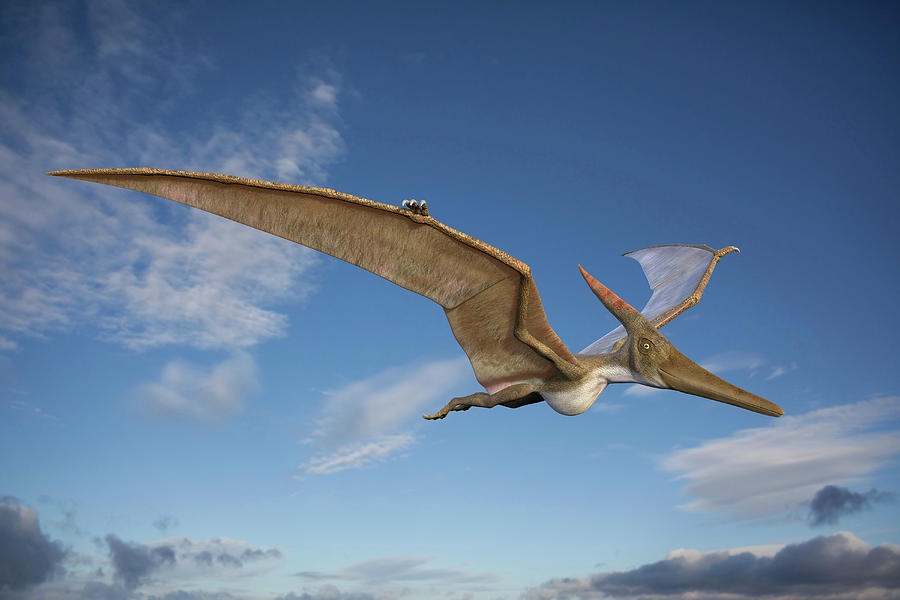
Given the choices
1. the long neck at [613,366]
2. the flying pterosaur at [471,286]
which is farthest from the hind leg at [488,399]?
the long neck at [613,366]

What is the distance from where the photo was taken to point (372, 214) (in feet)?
24.8

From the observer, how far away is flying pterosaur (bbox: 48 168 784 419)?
7445mm

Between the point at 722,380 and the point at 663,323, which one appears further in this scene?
the point at 663,323

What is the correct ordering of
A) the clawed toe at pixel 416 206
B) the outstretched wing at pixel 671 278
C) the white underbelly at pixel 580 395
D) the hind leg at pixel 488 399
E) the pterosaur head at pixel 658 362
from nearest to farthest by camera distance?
the clawed toe at pixel 416 206 → the pterosaur head at pixel 658 362 → the white underbelly at pixel 580 395 → the hind leg at pixel 488 399 → the outstretched wing at pixel 671 278

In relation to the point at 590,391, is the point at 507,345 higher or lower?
higher

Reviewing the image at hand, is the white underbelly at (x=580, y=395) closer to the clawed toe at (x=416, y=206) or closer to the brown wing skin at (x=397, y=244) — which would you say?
the brown wing skin at (x=397, y=244)

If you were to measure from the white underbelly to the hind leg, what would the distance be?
11.7 inches

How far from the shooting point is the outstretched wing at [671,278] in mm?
9664

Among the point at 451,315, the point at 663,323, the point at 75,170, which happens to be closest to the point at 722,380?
the point at 663,323

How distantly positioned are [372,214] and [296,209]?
0.86 m

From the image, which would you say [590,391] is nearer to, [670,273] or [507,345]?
[507,345]

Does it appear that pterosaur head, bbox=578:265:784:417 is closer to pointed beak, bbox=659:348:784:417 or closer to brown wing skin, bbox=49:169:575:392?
pointed beak, bbox=659:348:784:417

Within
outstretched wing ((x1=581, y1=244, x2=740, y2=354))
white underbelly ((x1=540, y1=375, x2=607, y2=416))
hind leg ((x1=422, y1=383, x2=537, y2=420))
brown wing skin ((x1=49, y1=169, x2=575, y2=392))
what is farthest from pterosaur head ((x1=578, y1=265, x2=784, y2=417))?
hind leg ((x1=422, y1=383, x2=537, y2=420))

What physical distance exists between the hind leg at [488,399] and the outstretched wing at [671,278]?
4.44 ft
